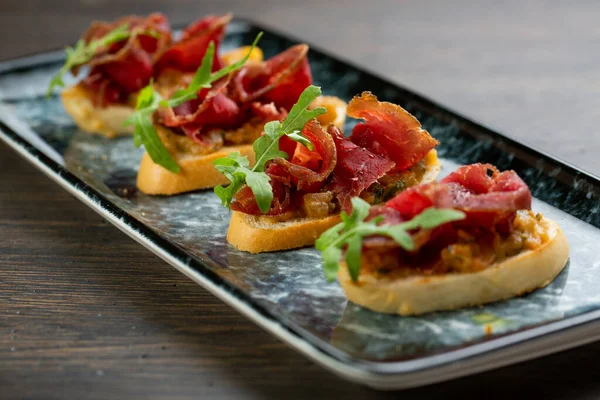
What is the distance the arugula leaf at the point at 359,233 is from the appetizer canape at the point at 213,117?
1.68 meters

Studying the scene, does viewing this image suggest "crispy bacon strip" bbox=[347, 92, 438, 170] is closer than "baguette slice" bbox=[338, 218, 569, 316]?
No

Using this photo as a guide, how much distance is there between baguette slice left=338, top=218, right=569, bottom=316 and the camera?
3.67 metres

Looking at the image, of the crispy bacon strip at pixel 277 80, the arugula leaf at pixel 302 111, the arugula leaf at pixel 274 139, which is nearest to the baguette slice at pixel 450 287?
the arugula leaf at pixel 274 139

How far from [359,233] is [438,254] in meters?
0.38

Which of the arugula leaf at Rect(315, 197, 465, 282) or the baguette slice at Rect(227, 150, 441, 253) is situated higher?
the arugula leaf at Rect(315, 197, 465, 282)

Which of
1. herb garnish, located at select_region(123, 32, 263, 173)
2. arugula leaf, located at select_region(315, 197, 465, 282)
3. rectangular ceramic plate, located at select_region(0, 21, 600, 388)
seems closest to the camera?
rectangular ceramic plate, located at select_region(0, 21, 600, 388)

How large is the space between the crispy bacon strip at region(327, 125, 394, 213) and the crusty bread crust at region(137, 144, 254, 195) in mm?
1034

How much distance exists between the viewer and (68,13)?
8906 millimetres

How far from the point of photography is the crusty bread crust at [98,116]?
6.11 m

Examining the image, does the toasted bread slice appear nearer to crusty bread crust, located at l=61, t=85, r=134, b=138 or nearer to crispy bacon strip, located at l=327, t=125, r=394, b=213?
crusty bread crust, located at l=61, t=85, r=134, b=138

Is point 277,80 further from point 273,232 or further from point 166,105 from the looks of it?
point 273,232

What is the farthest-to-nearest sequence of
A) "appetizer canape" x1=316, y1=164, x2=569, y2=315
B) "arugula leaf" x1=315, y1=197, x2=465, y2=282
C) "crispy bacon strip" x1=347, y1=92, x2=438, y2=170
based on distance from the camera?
"crispy bacon strip" x1=347, y1=92, x2=438, y2=170 → "appetizer canape" x1=316, y1=164, x2=569, y2=315 → "arugula leaf" x1=315, y1=197, x2=465, y2=282

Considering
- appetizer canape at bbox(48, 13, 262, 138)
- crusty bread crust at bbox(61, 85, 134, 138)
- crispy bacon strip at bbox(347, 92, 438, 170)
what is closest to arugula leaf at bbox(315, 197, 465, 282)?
crispy bacon strip at bbox(347, 92, 438, 170)

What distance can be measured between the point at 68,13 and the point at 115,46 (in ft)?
9.32
